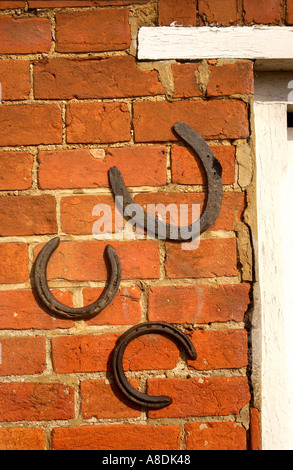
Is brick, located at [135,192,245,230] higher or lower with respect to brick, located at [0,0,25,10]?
lower

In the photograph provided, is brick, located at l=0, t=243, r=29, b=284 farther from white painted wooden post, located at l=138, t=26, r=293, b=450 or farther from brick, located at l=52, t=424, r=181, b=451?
white painted wooden post, located at l=138, t=26, r=293, b=450

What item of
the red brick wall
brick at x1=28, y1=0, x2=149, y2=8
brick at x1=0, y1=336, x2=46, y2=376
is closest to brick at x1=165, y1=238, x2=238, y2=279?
the red brick wall

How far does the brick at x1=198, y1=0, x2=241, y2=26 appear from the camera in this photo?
3.30 ft

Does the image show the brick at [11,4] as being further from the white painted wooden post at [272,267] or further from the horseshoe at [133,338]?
the horseshoe at [133,338]

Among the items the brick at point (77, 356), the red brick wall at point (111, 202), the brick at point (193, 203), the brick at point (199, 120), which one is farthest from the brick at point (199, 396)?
the brick at point (199, 120)

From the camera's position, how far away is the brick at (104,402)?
99 centimetres

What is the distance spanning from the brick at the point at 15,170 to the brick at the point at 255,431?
0.79 meters

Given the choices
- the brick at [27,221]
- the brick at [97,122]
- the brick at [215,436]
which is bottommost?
the brick at [215,436]

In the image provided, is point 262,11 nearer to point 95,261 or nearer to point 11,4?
point 11,4

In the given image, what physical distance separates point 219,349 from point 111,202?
0.45 meters

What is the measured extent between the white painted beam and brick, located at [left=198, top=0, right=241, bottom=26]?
0.02 m

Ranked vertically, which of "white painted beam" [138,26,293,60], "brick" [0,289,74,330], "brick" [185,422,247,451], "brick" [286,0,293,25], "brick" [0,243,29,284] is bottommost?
"brick" [185,422,247,451]

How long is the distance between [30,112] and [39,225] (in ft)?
0.92

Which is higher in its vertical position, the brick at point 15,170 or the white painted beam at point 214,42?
the white painted beam at point 214,42
